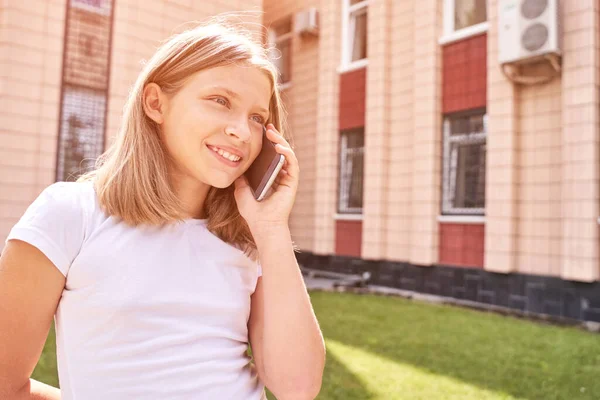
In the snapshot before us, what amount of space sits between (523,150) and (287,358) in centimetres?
706

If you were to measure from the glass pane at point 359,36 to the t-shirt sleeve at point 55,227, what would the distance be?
31.7 ft

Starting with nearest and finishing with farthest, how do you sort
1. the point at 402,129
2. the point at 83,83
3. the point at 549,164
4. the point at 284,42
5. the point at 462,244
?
the point at 549,164 < the point at 462,244 < the point at 83,83 < the point at 402,129 < the point at 284,42

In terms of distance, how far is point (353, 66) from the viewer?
9.94 meters

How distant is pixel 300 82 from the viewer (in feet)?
37.5

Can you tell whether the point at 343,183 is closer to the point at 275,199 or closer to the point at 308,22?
the point at 308,22

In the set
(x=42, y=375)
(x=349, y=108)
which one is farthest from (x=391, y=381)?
(x=349, y=108)

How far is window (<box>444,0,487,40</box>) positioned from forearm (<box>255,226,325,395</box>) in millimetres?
7723

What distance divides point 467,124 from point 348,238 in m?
3.21

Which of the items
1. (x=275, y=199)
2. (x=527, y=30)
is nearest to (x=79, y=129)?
(x=527, y=30)

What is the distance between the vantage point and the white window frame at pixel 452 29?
306 inches

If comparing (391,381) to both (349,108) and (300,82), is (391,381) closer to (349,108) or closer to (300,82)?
(349,108)

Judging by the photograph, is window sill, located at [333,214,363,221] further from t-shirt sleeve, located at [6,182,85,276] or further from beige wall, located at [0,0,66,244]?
t-shirt sleeve, located at [6,182,85,276]

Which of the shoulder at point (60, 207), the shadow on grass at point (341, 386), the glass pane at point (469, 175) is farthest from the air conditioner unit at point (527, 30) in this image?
the shoulder at point (60, 207)

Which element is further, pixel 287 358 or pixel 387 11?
pixel 387 11
